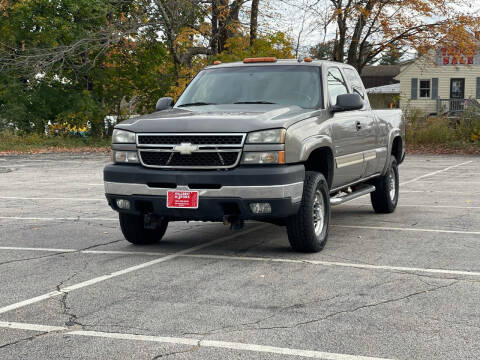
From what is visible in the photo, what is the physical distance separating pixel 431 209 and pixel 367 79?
213 ft

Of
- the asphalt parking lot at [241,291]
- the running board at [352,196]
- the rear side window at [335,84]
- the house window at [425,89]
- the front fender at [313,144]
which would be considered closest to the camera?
the asphalt parking lot at [241,291]

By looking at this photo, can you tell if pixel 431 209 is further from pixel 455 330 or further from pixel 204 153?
pixel 455 330

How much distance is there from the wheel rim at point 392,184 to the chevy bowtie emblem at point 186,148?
453 centimetres

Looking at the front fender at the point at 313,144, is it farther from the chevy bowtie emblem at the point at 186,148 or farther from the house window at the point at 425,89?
the house window at the point at 425,89

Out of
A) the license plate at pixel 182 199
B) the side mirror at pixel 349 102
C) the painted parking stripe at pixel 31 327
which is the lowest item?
the painted parking stripe at pixel 31 327

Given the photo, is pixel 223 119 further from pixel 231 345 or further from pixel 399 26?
pixel 399 26

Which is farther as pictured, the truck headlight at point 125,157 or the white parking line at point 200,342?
the truck headlight at point 125,157

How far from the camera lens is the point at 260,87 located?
331 inches

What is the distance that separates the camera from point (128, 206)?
738 cm

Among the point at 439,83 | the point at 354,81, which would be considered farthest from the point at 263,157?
the point at 439,83

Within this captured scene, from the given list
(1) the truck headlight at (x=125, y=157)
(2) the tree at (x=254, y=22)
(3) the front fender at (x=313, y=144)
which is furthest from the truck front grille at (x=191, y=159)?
(2) the tree at (x=254, y=22)

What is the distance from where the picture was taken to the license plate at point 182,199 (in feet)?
22.8

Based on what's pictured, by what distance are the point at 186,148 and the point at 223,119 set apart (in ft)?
1.48

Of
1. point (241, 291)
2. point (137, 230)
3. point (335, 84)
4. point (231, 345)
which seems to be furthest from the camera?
point (335, 84)
